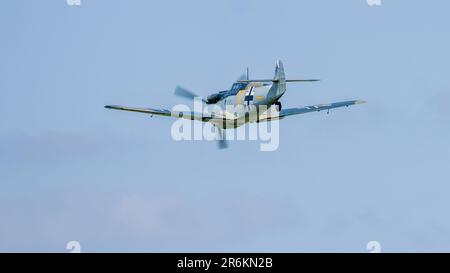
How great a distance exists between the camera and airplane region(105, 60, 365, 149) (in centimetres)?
8769

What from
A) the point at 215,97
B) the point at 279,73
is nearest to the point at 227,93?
the point at 215,97

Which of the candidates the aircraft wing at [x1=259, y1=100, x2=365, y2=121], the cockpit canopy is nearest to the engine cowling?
the cockpit canopy

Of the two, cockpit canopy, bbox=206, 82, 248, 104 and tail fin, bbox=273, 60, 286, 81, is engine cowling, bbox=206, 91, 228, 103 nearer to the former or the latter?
cockpit canopy, bbox=206, 82, 248, 104

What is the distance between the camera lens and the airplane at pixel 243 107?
87.7 metres

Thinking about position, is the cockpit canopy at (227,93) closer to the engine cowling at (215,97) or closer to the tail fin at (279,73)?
the engine cowling at (215,97)

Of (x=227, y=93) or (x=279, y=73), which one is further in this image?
(x=227, y=93)

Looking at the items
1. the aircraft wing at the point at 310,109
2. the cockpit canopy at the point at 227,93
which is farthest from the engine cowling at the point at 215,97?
the aircraft wing at the point at 310,109

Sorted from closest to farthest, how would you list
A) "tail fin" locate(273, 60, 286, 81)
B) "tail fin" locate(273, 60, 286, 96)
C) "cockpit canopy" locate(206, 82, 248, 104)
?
"tail fin" locate(273, 60, 286, 96) < "tail fin" locate(273, 60, 286, 81) < "cockpit canopy" locate(206, 82, 248, 104)

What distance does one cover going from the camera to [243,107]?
8838 cm

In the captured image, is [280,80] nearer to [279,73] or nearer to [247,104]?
[279,73]
